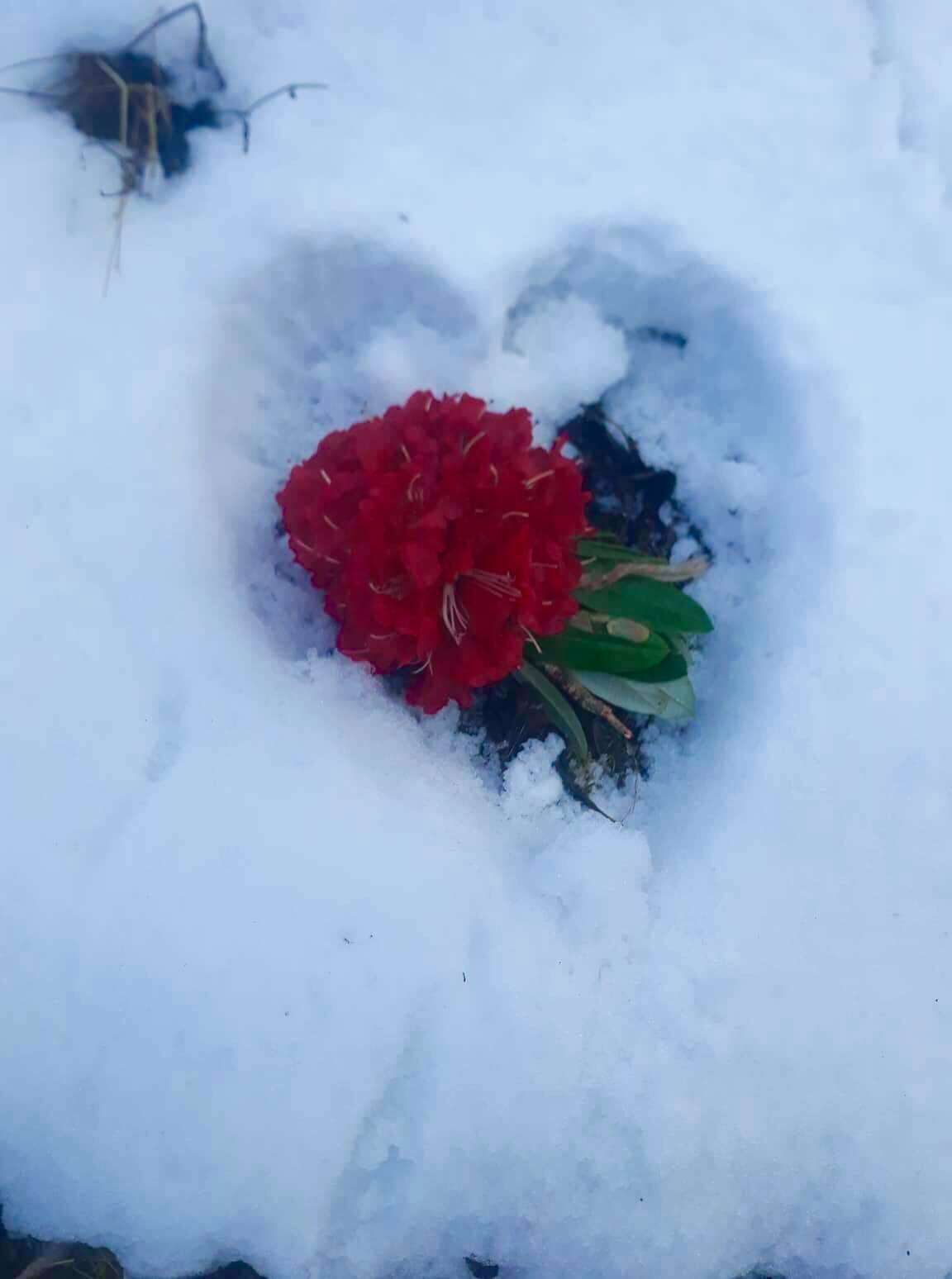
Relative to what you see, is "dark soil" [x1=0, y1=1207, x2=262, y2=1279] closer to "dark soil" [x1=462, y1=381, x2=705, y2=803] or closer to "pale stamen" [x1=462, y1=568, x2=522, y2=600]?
"pale stamen" [x1=462, y1=568, x2=522, y2=600]

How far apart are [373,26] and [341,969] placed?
4.96 ft

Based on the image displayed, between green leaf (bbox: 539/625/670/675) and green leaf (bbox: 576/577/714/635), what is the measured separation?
1.5 inches

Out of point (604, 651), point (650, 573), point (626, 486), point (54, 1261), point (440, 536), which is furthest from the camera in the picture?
point (626, 486)

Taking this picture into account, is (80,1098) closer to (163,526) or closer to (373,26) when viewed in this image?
(163,526)

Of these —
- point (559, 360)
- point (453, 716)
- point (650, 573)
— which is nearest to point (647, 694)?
point (650, 573)

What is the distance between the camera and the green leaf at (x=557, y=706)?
1.48 m

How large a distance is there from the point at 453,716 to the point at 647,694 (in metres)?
0.31

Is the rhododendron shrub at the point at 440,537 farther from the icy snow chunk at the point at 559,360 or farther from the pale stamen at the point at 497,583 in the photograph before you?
the icy snow chunk at the point at 559,360

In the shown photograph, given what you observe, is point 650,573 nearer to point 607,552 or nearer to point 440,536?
point 607,552

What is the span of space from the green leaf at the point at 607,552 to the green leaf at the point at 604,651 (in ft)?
0.42

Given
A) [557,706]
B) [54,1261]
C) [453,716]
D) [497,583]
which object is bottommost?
[54,1261]

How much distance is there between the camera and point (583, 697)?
4.97ft

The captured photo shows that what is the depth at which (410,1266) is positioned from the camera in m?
1.29

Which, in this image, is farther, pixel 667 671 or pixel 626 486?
pixel 626 486
